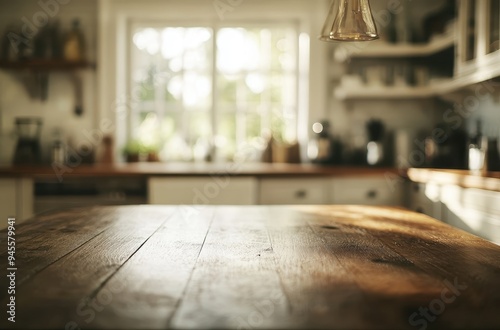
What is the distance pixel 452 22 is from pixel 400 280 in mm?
3039

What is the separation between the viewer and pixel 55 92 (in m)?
4.46

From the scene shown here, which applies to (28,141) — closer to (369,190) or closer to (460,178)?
(369,190)

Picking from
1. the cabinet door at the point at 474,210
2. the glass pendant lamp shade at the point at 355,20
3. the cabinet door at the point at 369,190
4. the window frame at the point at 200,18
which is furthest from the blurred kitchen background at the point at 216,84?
the glass pendant lamp shade at the point at 355,20

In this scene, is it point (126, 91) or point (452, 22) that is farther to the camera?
point (126, 91)

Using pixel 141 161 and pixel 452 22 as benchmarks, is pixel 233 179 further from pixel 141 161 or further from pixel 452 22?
pixel 452 22

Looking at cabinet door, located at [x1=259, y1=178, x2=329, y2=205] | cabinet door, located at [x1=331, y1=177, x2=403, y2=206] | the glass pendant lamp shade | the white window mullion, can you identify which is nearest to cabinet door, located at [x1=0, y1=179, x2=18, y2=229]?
the white window mullion

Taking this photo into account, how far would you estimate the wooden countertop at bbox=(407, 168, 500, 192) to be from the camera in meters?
2.55

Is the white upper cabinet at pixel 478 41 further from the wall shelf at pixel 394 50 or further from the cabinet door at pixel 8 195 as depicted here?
the cabinet door at pixel 8 195

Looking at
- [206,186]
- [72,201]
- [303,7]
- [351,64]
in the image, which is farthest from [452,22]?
[72,201]

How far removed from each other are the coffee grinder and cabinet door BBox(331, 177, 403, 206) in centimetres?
244

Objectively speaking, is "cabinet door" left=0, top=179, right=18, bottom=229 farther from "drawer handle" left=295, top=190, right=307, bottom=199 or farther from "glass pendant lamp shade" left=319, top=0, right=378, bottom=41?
"glass pendant lamp shade" left=319, top=0, right=378, bottom=41

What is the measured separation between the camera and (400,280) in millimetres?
1064

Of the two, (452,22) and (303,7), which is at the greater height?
(303,7)

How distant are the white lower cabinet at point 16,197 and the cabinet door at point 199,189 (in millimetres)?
869
